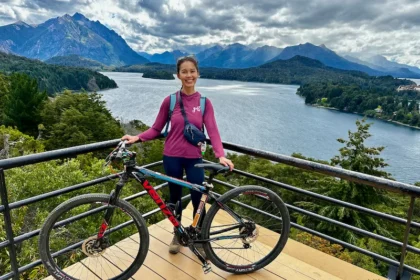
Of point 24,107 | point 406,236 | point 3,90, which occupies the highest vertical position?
point 406,236

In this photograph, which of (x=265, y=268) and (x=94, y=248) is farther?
(x=265, y=268)

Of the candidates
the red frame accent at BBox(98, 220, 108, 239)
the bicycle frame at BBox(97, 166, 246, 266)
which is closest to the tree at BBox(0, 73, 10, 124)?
the red frame accent at BBox(98, 220, 108, 239)

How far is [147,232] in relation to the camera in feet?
7.18

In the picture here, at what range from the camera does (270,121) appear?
190 feet

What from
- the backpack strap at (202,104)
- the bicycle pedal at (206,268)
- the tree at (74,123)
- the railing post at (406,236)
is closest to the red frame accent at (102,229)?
the bicycle pedal at (206,268)

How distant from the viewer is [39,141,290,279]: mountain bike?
2064mm

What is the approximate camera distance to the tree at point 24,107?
30.8m

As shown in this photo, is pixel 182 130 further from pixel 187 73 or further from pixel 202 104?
pixel 187 73

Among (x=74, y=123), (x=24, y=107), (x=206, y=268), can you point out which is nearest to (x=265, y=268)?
(x=206, y=268)

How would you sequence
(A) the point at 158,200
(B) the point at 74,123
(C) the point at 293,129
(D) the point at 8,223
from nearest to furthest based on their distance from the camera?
(D) the point at 8,223 → (A) the point at 158,200 → (B) the point at 74,123 → (C) the point at 293,129

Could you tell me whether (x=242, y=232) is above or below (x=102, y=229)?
below

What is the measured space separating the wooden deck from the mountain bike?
A: 56 mm

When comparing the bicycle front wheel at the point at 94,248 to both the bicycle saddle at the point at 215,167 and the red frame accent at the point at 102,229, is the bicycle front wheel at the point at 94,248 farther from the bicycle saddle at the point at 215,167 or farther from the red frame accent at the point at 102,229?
the bicycle saddle at the point at 215,167

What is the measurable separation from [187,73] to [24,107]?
34.7 m
